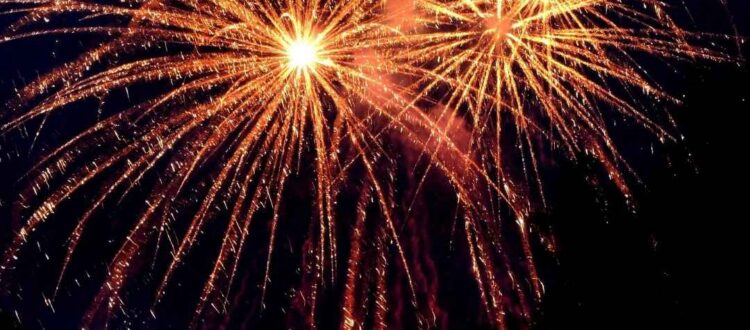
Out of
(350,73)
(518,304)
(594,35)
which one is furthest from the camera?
(350,73)

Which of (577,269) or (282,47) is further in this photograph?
(282,47)

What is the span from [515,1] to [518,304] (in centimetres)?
235

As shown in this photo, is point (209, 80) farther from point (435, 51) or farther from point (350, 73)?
point (435, 51)

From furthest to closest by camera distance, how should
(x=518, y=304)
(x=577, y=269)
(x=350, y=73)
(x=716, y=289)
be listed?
(x=350, y=73) < (x=518, y=304) < (x=577, y=269) < (x=716, y=289)

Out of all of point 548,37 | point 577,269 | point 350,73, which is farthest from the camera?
point 350,73

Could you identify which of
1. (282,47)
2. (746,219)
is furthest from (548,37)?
(746,219)

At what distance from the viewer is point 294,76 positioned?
694 cm

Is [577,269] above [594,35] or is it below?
below

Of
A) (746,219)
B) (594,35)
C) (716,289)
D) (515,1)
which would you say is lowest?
(716,289)

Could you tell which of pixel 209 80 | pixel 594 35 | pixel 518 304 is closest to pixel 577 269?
pixel 518 304

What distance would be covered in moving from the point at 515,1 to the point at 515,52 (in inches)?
16.1

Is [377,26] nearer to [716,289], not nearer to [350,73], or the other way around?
[350,73]

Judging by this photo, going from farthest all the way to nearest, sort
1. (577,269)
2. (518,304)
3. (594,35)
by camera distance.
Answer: (594,35) < (518,304) < (577,269)

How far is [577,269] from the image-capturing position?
491 centimetres
